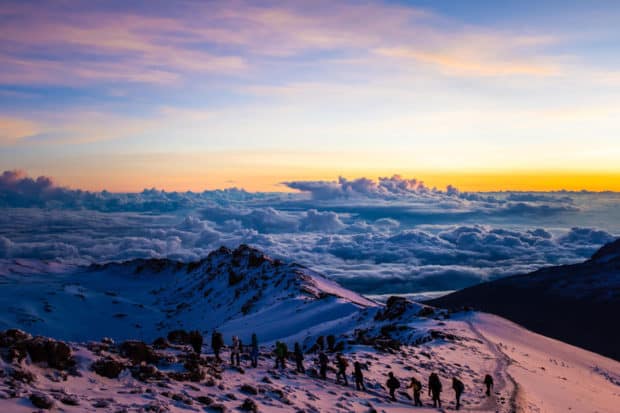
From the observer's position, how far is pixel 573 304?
161 m

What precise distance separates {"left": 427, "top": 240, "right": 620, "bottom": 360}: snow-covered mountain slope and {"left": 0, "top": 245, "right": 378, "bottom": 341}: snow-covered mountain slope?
66.6 m

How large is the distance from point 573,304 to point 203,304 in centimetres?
12686

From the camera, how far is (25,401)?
12.9 meters

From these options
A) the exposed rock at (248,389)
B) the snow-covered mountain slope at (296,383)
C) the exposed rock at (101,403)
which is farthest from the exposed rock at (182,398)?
the exposed rock at (248,389)

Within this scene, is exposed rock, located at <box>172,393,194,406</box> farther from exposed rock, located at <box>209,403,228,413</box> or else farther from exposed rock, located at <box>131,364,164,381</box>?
exposed rock, located at <box>131,364,164,381</box>

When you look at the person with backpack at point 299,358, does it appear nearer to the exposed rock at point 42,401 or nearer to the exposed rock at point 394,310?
the exposed rock at point 42,401

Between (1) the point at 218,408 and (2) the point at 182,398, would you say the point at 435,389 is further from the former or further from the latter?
(2) the point at 182,398

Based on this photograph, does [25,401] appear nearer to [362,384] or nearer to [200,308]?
[362,384]

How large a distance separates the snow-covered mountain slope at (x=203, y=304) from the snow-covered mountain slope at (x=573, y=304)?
2623 inches

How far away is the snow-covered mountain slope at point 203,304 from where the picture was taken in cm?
7731

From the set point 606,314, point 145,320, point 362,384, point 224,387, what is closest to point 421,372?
point 362,384

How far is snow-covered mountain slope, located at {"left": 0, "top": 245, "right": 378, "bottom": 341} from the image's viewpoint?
254ft

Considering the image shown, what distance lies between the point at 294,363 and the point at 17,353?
14.7m

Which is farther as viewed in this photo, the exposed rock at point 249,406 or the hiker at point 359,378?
the hiker at point 359,378
